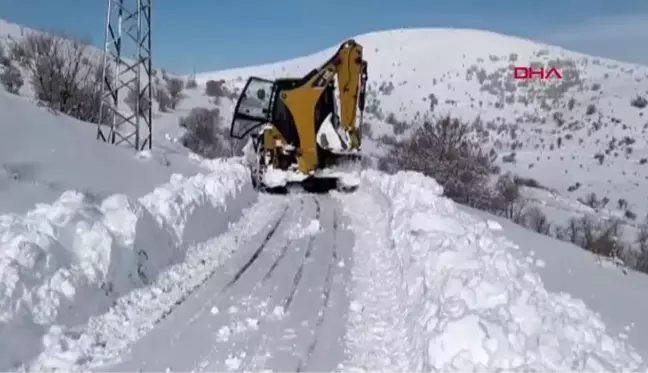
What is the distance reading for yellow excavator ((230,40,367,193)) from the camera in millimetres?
18594

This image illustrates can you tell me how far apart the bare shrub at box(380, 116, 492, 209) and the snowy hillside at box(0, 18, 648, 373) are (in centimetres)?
1326

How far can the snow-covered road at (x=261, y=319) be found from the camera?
6.35m

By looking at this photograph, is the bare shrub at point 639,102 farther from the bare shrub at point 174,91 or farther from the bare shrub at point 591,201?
the bare shrub at point 174,91

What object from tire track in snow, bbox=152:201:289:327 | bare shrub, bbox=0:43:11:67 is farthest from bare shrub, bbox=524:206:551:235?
bare shrub, bbox=0:43:11:67

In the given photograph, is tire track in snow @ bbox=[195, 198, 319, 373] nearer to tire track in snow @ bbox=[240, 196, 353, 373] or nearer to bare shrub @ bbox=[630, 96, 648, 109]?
tire track in snow @ bbox=[240, 196, 353, 373]

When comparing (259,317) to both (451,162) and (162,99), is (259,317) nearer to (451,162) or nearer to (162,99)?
(451,162)

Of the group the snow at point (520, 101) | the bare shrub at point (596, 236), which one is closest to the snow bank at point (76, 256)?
the bare shrub at point (596, 236)

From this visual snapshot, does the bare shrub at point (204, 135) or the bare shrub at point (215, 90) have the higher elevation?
the bare shrub at point (215, 90)

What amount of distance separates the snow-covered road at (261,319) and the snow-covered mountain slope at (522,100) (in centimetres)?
2621

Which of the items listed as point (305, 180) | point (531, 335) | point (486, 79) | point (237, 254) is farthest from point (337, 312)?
point (486, 79)

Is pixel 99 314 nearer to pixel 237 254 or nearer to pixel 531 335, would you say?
pixel 237 254

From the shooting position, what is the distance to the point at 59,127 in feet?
55.2

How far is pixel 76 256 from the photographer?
784cm

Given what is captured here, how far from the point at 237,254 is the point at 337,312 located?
3262 mm
